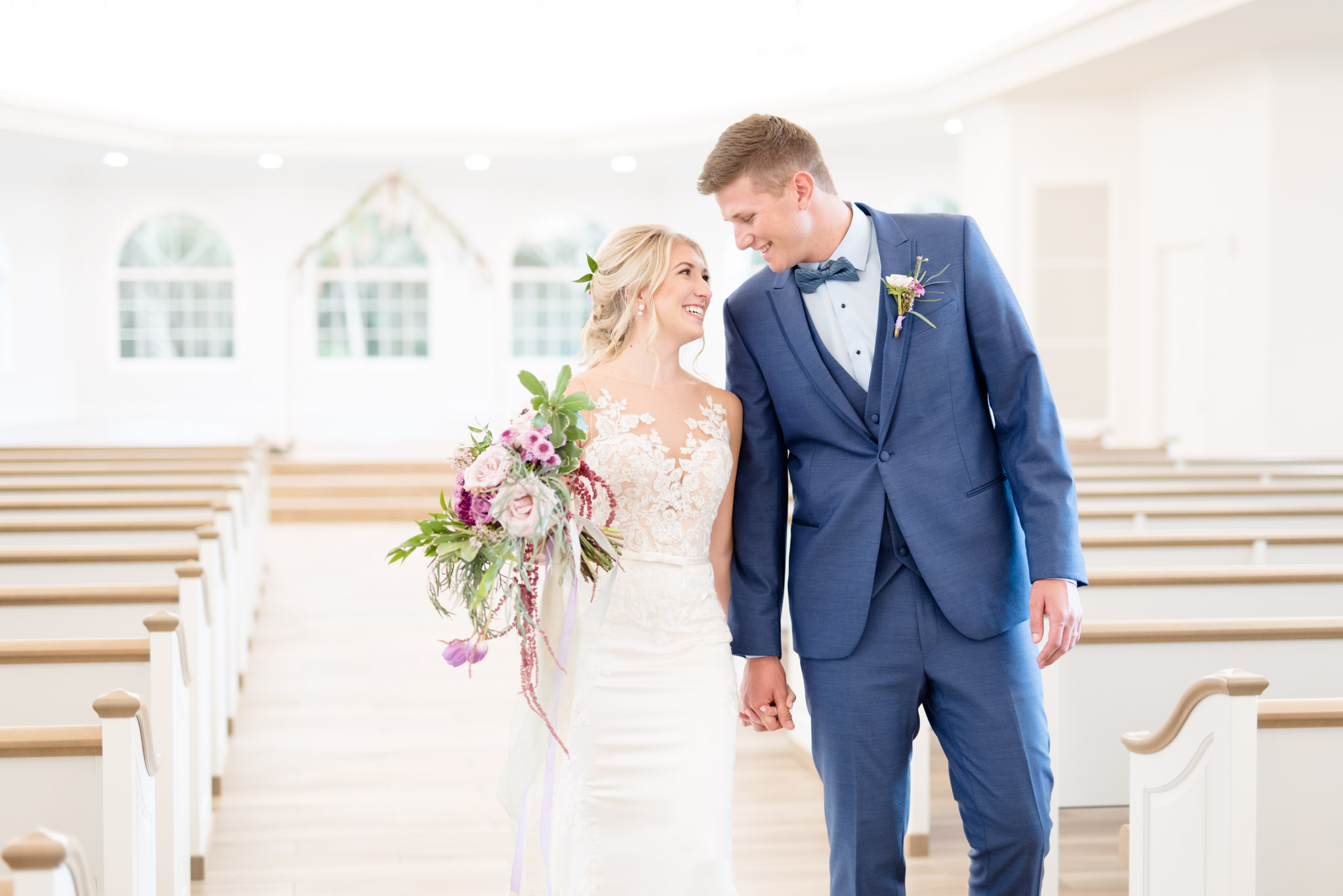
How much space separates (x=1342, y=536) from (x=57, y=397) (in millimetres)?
13581

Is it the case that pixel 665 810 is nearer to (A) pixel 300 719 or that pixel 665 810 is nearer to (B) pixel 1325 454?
(A) pixel 300 719

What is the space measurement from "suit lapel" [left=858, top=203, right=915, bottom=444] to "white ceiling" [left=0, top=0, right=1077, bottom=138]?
7591 mm

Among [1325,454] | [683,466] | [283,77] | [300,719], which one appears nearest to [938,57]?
[1325,454]

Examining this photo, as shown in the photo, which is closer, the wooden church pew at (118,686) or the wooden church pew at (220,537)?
the wooden church pew at (118,686)

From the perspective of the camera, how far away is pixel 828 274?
2.07 meters

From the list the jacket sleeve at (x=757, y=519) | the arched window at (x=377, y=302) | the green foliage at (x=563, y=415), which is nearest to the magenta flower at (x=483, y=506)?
the green foliage at (x=563, y=415)

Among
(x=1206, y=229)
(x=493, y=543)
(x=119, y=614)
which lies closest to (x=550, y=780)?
(x=493, y=543)

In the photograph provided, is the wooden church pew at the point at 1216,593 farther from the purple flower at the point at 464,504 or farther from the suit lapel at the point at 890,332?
the purple flower at the point at 464,504

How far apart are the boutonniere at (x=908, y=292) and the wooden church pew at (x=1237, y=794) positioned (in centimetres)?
81

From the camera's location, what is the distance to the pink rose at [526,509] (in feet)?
6.32

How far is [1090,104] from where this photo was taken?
30.5 feet

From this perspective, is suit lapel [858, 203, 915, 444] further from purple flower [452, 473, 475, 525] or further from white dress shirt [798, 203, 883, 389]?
purple flower [452, 473, 475, 525]

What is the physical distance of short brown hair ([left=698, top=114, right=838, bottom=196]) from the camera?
6.48 ft

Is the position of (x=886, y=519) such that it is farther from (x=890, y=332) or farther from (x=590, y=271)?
(x=590, y=271)
